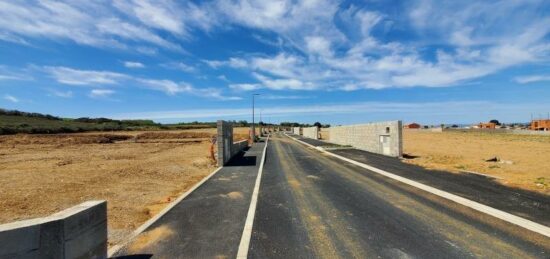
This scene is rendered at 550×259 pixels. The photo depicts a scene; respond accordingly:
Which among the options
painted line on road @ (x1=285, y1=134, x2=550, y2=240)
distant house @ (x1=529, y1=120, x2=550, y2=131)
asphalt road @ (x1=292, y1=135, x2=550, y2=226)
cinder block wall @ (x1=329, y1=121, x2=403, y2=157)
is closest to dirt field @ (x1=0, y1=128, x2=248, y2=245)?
painted line on road @ (x1=285, y1=134, x2=550, y2=240)

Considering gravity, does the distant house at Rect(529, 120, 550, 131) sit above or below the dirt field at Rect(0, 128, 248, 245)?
above

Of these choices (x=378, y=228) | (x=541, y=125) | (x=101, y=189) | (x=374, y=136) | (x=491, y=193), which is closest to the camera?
(x=378, y=228)

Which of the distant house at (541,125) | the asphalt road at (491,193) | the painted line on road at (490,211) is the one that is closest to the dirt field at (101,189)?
the painted line on road at (490,211)

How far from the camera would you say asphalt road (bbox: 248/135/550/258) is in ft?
19.4

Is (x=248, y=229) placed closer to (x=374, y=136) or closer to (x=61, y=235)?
(x=61, y=235)

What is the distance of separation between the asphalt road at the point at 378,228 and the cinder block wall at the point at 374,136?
1395cm

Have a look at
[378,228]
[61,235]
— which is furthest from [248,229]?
[61,235]

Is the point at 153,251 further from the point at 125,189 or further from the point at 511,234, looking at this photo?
the point at 125,189

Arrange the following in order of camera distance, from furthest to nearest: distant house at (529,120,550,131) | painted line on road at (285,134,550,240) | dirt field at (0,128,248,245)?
distant house at (529,120,550,131) → dirt field at (0,128,248,245) → painted line on road at (285,134,550,240)

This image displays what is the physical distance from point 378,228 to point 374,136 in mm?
23321

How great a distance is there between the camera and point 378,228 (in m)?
7.28

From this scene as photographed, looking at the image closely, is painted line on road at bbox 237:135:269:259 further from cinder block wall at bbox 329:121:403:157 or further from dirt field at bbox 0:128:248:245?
cinder block wall at bbox 329:121:403:157

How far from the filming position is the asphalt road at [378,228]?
5922 millimetres

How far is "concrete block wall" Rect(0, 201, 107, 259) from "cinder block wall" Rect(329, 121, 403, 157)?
22190 millimetres
